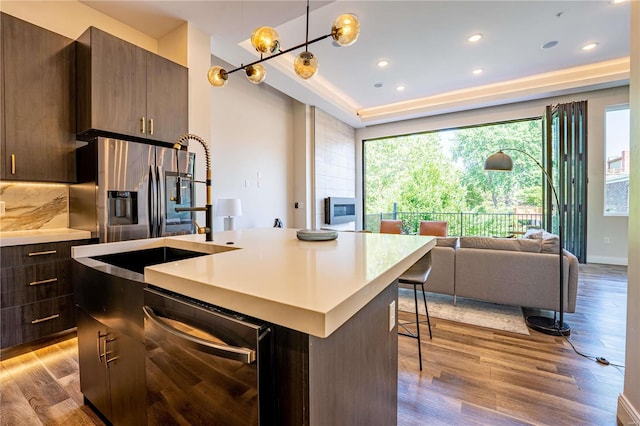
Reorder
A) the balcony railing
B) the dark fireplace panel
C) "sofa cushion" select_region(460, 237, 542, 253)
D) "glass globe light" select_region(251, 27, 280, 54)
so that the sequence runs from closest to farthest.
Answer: "glass globe light" select_region(251, 27, 280, 54)
"sofa cushion" select_region(460, 237, 542, 253)
the dark fireplace panel
the balcony railing

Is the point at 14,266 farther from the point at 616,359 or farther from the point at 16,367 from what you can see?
the point at 616,359

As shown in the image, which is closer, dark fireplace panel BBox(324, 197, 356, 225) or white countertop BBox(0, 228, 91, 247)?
white countertop BBox(0, 228, 91, 247)

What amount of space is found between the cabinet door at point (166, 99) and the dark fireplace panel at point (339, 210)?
137 inches

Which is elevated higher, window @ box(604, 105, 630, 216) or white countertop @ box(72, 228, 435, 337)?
window @ box(604, 105, 630, 216)

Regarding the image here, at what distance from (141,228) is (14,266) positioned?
0.81 m

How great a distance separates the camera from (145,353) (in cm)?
102

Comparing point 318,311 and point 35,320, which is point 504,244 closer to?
point 318,311

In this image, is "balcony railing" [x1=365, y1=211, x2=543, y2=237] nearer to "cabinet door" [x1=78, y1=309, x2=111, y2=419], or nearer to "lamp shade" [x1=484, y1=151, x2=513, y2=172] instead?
"lamp shade" [x1=484, y1=151, x2=513, y2=172]

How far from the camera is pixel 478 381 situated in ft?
5.95

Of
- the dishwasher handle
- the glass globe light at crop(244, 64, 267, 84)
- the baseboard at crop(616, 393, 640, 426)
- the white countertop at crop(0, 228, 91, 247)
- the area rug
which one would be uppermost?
the glass globe light at crop(244, 64, 267, 84)

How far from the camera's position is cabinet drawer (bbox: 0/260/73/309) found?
1.96 meters

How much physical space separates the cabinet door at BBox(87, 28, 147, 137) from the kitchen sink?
132 centimetres

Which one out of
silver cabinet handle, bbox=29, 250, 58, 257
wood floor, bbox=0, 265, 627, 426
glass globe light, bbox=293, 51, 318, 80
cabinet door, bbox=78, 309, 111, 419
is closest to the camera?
cabinet door, bbox=78, 309, 111, 419

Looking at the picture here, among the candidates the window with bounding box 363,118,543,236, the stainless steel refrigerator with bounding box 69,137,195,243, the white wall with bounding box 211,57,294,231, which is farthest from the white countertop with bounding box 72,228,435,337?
the window with bounding box 363,118,543,236
